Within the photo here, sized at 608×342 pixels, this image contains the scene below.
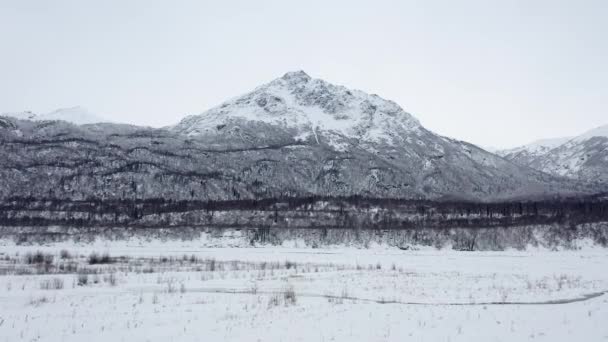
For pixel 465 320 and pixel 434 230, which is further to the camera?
pixel 434 230

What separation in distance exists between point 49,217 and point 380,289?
410ft

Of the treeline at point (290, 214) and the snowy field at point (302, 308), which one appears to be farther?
the treeline at point (290, 214)

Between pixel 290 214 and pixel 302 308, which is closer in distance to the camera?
pixel 302 308

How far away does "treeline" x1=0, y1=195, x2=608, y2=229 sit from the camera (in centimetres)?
11119

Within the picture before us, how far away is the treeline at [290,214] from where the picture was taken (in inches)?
4377

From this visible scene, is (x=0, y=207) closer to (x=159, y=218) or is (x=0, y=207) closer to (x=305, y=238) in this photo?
(x=159, y=218)

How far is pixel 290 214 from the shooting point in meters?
133

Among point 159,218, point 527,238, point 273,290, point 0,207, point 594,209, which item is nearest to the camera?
point 273,290

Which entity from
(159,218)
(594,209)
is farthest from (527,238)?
(159,218)

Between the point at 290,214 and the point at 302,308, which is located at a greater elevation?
the point at 290,214

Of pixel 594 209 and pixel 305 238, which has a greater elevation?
pixel 594 209

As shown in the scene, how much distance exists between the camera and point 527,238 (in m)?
87.4

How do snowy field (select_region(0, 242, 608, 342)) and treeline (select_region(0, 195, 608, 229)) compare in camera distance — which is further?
treeline (select_region(0, 195, 608, 229))

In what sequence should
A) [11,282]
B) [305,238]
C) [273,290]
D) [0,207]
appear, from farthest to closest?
1. [0,207]
2. [305,238]
3. [11,282]
4. [273,290]
